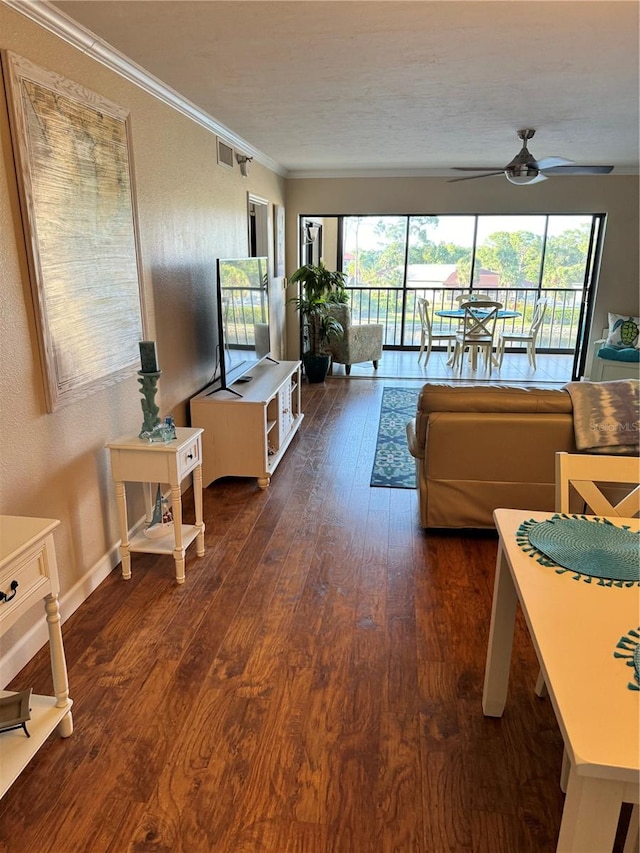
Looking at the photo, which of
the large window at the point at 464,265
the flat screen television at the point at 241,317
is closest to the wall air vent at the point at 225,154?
the flat screen television at the point at 241,317

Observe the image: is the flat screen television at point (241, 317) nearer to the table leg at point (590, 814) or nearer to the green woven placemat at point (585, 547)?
the green woven placemat at point (585, 547)

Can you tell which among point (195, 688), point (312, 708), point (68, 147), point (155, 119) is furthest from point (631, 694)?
point (155, 119)

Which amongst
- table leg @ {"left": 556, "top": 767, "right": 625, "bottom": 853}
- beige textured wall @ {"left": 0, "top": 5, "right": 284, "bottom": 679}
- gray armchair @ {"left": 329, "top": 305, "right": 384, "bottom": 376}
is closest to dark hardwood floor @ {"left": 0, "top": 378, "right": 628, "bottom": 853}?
beige textured wall @ {"left": 0, "top": 5, "right": 284, "bottom": 679}

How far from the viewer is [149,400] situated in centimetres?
258

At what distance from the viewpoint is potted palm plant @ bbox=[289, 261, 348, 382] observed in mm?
6527

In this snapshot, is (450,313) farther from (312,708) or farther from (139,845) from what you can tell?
(139,845)

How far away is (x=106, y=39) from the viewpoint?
7.68 feet

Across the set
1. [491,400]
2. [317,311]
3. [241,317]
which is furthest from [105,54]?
[317,311]

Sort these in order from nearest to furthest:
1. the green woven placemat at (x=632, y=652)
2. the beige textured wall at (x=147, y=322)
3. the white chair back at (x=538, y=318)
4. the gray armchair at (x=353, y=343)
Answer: the green woven placemat at (x=632, y=652) → the beige textured wall at (x=147, y=322) → the gray armchair at (x=353, y=343) → the white chair back at (x=538, y=318)

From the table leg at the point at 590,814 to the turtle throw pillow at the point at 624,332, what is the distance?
6.17 m

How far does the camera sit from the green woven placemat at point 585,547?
53.5 inches

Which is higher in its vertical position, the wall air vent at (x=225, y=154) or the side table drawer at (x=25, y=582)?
the wall air vent at (x=225, y=154)

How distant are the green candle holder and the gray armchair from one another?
447cm

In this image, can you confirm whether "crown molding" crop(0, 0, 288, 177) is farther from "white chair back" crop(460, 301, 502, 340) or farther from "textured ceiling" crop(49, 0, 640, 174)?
"white chair back" crop(460, 301, 502, 340)
